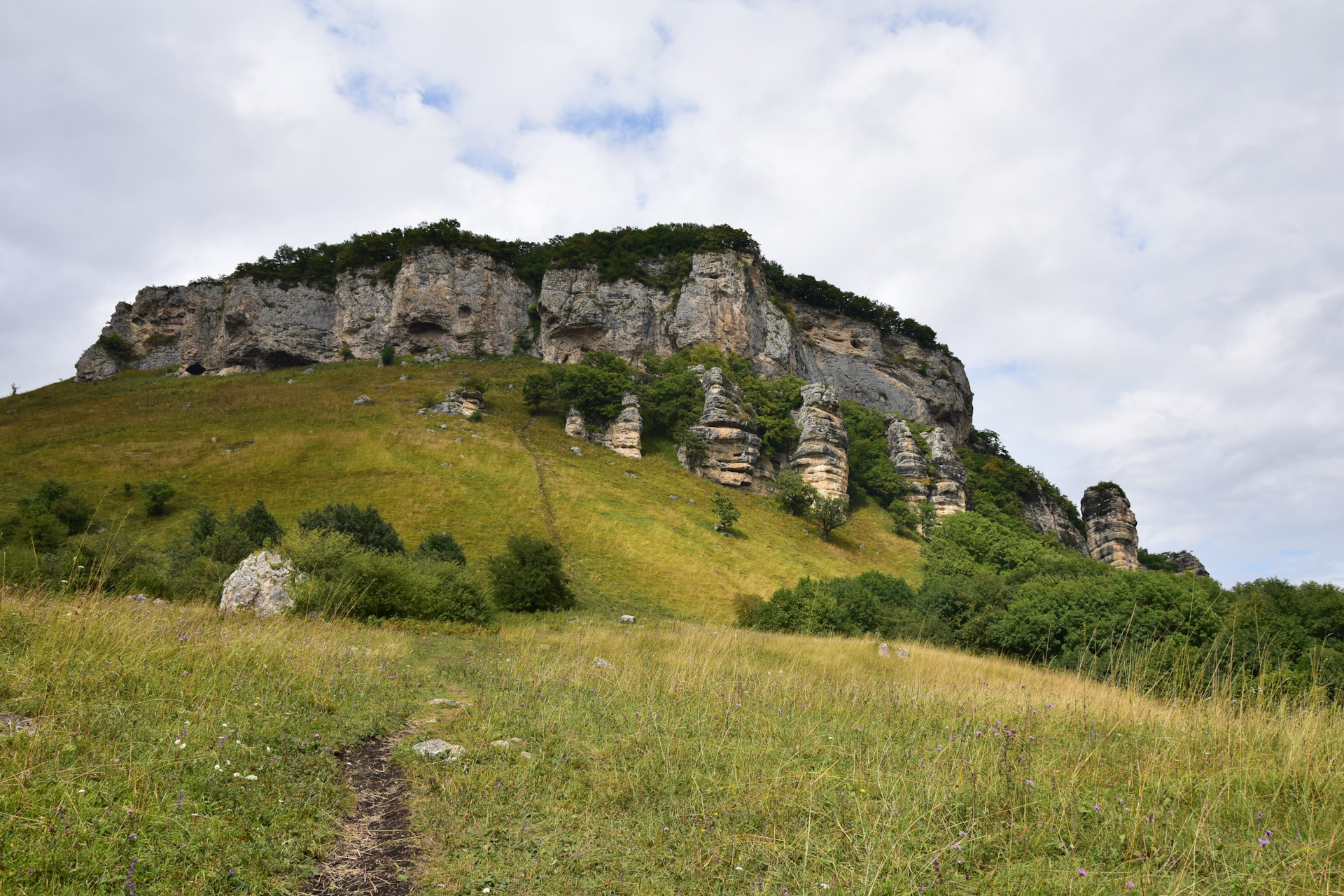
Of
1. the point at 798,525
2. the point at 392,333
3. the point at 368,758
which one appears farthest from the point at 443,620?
the point at 392,333

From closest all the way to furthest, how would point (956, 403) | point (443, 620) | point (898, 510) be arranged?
point (443, 620)
point (898, 510)
point (956, 403)

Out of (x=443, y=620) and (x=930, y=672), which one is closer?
(x=930, y=672)

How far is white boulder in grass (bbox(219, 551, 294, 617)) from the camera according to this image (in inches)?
582

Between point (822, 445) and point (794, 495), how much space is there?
768 cm

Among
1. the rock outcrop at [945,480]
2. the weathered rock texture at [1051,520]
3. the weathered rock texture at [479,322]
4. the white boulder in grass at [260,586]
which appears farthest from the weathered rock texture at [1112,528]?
the white boulder in grass at [260,586]

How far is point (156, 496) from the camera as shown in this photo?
32.9m

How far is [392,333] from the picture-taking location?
77.2m

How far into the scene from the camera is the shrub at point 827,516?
160ft

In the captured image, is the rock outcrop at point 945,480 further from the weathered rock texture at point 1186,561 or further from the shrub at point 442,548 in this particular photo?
the shrub at point 442,548

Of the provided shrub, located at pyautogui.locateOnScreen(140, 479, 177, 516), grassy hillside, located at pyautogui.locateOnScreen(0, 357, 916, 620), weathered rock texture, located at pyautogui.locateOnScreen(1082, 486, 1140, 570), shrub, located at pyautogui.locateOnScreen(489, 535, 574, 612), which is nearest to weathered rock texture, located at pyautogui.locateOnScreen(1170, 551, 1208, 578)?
weathered rock texture, located at pyautogui.locateOnScreen(1082, 486, 1140, 570)

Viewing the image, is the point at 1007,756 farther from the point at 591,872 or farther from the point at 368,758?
the point at 368,758

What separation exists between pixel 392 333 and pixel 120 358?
38.7 meters

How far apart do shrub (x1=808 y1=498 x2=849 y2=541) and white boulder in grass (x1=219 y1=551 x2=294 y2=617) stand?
39207mm

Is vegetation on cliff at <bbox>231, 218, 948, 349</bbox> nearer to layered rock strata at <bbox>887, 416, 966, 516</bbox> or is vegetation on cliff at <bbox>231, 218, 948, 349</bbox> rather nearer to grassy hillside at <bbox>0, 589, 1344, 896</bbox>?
layered rock strata at <bbox>887, 416, 966, 516</bbox>
